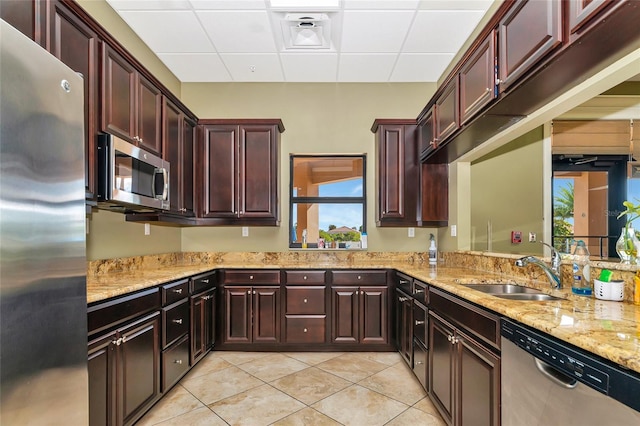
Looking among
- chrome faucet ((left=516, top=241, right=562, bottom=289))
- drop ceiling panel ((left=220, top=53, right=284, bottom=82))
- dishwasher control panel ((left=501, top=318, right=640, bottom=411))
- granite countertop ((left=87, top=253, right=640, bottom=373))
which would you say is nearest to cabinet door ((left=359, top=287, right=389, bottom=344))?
granite countertop ((left=87, top=253, right=640, bottom=373))

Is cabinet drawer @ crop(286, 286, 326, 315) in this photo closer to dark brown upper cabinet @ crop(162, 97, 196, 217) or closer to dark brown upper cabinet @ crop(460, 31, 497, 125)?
dark brown upper cabinet @ crop(162, 97, 196, 217)

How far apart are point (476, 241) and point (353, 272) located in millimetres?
1243

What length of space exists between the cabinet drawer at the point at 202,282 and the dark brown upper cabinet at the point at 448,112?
2464mm

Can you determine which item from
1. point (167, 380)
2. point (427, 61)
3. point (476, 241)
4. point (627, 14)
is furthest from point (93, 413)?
point (427, 61)

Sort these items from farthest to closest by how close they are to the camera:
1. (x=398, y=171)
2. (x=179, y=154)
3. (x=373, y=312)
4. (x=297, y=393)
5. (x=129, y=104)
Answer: (x=398, y=171)
(x=373, y=312)
(x=179, y=154)
(x=297, y=393)
(x=129, y=104)

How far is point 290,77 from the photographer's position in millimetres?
3955

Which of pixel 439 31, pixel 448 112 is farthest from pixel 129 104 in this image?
pixel 439 31

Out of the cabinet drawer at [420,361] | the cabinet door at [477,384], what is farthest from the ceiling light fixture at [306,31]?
the cabinet drawer at [420,361]

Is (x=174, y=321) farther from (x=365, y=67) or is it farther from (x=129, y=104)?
(x=365, y=67)

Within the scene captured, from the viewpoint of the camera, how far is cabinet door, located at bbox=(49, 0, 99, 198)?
1.74 meters

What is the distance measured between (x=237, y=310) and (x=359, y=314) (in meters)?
1.24

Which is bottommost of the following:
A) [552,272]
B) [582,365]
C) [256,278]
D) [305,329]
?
[305,329]

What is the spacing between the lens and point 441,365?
212 centimetres

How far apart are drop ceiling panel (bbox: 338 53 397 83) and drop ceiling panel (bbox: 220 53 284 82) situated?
73 cm
